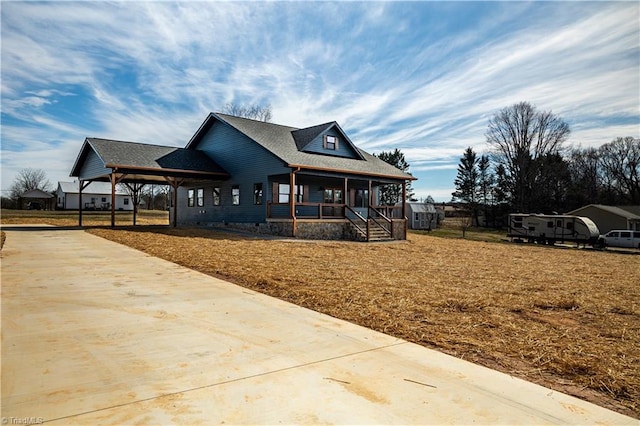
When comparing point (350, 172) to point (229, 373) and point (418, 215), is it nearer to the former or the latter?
point (229, 373)

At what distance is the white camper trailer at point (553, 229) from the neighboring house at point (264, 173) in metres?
12.6

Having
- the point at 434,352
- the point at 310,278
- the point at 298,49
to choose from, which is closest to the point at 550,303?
the point at 434,352

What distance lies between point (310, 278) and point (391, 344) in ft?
13.3

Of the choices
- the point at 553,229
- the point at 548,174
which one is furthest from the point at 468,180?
the point at 553,229

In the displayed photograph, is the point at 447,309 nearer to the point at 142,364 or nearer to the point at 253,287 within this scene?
the point at 253,287

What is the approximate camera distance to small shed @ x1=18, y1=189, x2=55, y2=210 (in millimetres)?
57875

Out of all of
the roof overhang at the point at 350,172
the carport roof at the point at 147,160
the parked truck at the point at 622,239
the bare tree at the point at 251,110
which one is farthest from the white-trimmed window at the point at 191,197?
the parked truck at the point at 622,239

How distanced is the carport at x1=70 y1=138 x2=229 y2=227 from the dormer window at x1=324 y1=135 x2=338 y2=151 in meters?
6.61

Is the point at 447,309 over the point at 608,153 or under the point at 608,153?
under

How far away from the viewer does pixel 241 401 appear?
2828 mm

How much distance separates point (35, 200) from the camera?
5997cm

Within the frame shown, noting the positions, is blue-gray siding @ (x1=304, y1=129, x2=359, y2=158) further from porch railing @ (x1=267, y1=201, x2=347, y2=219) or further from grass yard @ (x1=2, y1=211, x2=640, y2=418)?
grass yard @ (x1=2, y1=211, x2=640, y2=418)

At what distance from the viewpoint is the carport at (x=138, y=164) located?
1981cm

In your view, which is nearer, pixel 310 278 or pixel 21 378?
pixel 21 378
